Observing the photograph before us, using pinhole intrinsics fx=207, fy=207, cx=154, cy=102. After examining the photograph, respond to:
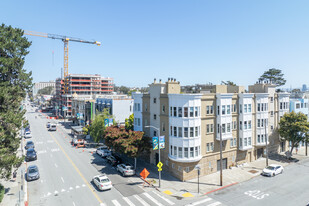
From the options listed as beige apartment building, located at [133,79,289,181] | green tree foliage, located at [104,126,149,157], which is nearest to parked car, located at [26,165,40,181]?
green tree foliage, located at [104,126,149,157]

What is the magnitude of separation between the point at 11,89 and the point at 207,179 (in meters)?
29.2

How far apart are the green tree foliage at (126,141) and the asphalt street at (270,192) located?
1306 cm

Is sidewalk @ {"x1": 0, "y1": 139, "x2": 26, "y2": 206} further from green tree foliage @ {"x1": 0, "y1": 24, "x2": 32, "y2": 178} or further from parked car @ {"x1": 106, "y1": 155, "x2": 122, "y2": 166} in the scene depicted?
parked car @ {"x1": 106, "y1": 155, "x2": 122, "y2": 166}

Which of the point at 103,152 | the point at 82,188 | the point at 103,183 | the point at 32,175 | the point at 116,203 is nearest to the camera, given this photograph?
the point at 116,203

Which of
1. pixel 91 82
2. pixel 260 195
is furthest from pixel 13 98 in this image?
pixel 91 82

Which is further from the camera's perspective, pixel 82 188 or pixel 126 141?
pixel 126 141

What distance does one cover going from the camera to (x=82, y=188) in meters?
28.0

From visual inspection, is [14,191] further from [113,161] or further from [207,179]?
[207,179]

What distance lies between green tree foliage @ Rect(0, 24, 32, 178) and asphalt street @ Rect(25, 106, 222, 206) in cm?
564

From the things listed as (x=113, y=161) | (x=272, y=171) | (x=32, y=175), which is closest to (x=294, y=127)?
(x=272, y=171)

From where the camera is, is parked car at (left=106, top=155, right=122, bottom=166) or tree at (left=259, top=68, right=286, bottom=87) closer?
parked car at (left=106, top=155, right=122, bottom=166)

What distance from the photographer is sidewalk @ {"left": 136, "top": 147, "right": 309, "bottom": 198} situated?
27.7 metres

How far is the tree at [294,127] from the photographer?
131ft

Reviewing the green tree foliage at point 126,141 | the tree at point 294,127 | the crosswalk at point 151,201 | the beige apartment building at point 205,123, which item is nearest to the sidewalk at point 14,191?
the crosswalk at point 151,201
